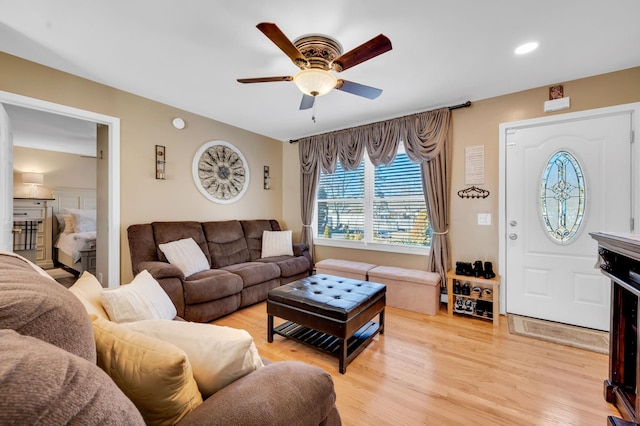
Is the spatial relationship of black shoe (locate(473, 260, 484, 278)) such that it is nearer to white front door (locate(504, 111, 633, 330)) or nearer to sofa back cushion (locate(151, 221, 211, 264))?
white front door (locate(504, 111, 633, 330))

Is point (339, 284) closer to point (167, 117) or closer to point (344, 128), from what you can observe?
point (344, 128)

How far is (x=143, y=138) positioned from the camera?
312 cm

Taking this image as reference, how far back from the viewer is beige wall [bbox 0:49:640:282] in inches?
97.1

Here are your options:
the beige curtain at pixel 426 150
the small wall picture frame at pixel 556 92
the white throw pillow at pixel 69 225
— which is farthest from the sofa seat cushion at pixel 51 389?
the white throw pillow at pixel 69 225

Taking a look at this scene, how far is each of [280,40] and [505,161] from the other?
2.72 m

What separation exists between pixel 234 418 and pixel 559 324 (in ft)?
11.0

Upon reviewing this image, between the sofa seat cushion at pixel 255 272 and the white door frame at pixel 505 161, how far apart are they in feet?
8.78

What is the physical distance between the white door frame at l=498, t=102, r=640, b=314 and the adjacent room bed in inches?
230

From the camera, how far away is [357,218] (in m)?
4.15

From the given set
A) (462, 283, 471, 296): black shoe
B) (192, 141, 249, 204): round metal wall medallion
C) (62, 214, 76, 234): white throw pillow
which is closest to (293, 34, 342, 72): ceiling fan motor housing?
(192, 141, 249, 204): round metal wall medallion

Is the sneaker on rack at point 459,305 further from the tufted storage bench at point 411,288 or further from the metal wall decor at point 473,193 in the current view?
the metal wall decor at point 473,193

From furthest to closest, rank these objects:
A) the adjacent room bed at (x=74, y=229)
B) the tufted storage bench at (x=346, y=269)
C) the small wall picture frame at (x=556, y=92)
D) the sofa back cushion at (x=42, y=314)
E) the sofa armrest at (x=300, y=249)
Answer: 1. the adjacent room bed at (x=74, y=229)
2. the sofa armrest at (x=300, y=249)
3. the tufted storage bench at (x=346, y=269)
4. the small wall picture frame at (x=556, y=92)
5. the sofa back cushion at (x=42, y=314)

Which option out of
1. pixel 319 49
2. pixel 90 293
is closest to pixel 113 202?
pixel 90 293

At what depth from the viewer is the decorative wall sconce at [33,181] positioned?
506cm
